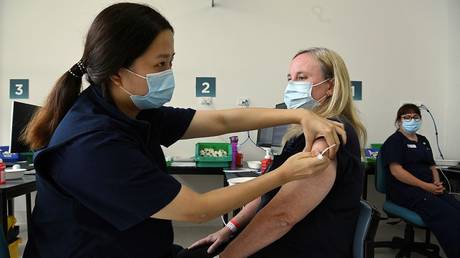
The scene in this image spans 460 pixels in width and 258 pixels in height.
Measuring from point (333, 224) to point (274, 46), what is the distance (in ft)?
9.42

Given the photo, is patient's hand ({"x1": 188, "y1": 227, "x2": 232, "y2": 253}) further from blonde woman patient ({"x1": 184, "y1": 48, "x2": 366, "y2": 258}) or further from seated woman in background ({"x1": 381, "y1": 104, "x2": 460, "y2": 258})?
seated woman in background ({"x1": 381, "y1": 104, "x2": 460, "y2": 258})

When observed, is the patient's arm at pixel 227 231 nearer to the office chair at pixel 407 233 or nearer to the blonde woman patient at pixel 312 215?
the blonde woman patient at pixel 312 215

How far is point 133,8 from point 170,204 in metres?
0.53

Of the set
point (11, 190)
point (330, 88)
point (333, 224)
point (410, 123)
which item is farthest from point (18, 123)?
point (410, 123)

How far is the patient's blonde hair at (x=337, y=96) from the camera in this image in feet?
4.07

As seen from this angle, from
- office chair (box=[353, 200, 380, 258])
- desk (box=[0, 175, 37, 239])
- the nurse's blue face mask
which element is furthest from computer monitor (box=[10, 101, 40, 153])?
the nurse's blue face mask

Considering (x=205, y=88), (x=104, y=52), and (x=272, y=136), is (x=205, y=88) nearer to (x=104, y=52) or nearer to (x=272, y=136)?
(x=272, y=136)

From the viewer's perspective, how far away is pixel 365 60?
3740 millimetres

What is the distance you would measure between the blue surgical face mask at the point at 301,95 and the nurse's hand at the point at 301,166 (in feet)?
1.53

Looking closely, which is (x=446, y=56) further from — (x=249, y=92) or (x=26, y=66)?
(x=26, y=66)

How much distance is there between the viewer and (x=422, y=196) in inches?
99.0

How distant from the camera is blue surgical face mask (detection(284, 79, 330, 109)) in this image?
4.38 ft

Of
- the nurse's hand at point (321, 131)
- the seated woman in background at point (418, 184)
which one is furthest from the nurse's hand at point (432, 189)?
the nurse's hand at point (321, 131)

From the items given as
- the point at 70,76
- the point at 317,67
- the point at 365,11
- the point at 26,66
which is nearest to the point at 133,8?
the point at 70,76
